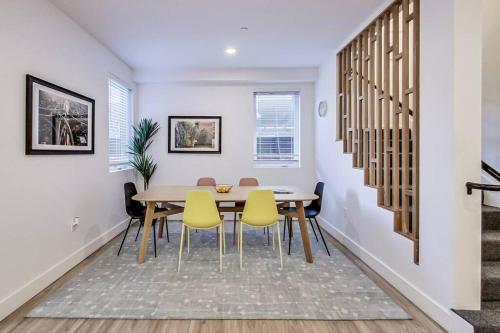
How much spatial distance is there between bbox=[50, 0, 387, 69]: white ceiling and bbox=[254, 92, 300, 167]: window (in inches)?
39.4

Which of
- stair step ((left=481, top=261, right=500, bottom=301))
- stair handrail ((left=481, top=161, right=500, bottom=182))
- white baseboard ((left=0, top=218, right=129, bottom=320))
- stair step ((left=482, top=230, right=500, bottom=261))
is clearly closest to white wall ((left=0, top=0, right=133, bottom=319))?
white baseboard ((left=0, top=218, right=129, bottom=320))

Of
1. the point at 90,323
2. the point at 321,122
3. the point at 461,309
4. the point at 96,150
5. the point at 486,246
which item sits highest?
the point at 321,122

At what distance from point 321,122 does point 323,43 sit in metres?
1.40

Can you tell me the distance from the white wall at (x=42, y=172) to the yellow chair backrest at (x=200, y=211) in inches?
52.5

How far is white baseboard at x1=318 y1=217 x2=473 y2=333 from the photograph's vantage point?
6.59 feet

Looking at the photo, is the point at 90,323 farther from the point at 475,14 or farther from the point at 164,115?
the point at 164,115

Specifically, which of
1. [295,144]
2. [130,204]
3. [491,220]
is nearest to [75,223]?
[130,204]

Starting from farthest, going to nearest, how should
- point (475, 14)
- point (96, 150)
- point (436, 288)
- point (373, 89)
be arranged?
point (96, 150) → point (373, 89) → point (436, 288) → point (475, 14)

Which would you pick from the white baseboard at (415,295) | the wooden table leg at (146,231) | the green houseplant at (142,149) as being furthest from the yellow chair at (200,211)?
the green houseplant at (142,149)

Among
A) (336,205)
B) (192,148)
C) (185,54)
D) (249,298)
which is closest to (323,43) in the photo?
(185,54)

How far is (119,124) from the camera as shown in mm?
4723

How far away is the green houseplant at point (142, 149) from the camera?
5.07m

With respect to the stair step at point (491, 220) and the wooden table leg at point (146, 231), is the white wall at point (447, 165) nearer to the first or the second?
the stair step at point (491, 220)

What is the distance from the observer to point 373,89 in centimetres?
324
